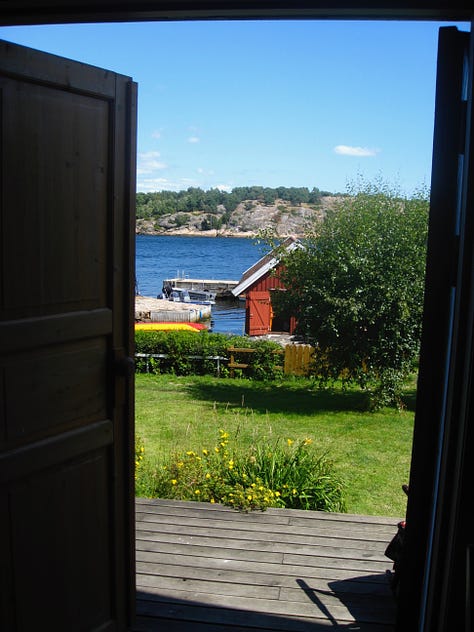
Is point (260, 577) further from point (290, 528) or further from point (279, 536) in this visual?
point (290, 528)

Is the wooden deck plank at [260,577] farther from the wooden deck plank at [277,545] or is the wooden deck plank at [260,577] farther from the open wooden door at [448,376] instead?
the open wooden door at [448,376]

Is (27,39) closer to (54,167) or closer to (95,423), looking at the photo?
(54,167)

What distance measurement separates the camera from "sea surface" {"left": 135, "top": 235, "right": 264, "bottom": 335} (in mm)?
74219

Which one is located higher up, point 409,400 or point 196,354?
point 196,354

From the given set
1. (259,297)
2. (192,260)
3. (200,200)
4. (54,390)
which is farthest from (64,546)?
(192,260)

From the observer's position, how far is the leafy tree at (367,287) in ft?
40.6

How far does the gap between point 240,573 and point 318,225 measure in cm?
1095

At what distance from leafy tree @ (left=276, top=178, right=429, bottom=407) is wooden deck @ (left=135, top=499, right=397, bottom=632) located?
28.8ft

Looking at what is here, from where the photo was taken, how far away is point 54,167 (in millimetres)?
2053

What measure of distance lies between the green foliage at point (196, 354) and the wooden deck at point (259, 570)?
43.1 feet

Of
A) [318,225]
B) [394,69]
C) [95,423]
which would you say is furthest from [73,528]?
[394,69]

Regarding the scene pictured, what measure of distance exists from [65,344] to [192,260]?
93.8m

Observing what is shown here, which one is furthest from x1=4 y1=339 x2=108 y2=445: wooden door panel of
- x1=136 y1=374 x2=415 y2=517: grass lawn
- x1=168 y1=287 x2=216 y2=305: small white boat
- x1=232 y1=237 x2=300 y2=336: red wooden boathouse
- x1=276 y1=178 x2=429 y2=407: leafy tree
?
x1=168 y1=287 x2=216 y2=305: small white boat

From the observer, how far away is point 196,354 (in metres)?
17.4
